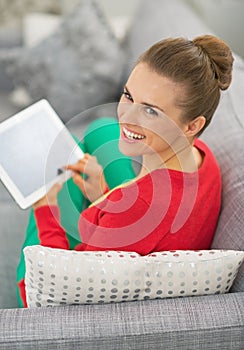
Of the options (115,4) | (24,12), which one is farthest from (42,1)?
(115,4)

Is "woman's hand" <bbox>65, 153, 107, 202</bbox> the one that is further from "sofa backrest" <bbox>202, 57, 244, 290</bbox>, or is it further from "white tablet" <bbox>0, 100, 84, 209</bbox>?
"sofa backrest" <bbox>202, 57, 244, 290</bbox>

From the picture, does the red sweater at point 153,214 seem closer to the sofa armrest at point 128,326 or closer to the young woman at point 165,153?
the young woman at point 165,153

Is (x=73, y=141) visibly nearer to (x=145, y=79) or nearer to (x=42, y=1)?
(x=145, y=79)

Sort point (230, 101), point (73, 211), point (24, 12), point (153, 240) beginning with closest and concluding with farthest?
1. point (153, 240)
2. point (73, 211)
3. point (230, 101)
4. point (24, 12)

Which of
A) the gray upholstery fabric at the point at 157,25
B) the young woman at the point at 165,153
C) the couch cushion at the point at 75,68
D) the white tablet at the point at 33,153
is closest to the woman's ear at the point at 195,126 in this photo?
the young woman at the point at 165,153

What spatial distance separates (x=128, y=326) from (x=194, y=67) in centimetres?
49

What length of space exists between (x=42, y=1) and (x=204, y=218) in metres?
2.18

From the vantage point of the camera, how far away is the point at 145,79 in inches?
46.4

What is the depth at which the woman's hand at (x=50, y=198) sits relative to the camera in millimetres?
1506

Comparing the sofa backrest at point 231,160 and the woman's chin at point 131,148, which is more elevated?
the woman's chin at point 131,148

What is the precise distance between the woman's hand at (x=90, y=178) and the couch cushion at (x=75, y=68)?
856 mm

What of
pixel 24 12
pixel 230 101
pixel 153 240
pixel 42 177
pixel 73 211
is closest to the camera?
pixel 153 240

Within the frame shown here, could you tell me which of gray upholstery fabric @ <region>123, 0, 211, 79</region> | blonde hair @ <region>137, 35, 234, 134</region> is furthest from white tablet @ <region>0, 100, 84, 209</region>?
gray upholstery fabric @ <region>123, 0, 211, 79</region>

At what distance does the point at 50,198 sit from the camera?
1.51 metres
